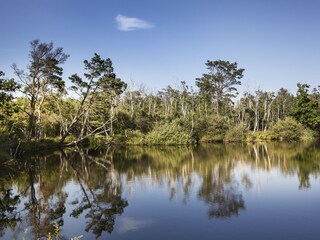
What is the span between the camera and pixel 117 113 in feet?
155

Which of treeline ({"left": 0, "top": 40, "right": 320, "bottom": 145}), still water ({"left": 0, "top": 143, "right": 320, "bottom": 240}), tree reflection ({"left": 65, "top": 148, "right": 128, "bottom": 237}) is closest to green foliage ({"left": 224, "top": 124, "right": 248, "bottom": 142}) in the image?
treeline ({"left": 0, "top": 40, "right": 320, "bottom": 145})

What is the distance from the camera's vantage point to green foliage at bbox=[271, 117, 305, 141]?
52.4 m

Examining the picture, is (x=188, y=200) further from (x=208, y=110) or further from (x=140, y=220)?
(x=208, y=110)

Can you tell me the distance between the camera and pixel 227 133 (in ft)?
162

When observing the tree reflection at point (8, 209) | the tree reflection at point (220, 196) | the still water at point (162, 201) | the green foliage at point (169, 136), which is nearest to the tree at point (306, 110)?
the green foliage at point (169, 136)

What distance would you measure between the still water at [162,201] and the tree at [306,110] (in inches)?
1398

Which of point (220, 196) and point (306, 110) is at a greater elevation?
point (306, 110)

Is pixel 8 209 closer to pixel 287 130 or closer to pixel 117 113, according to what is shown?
pixel 117 113

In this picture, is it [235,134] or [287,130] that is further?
[287,130]

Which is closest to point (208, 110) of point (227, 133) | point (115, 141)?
point (227, 133)

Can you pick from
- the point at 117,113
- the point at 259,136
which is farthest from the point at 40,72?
the point at 259,136

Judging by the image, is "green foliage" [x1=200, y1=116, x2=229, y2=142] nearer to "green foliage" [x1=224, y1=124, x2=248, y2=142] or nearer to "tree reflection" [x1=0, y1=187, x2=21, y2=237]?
"green foliage" [x1=224, y1=124, x2=248, y2=142]

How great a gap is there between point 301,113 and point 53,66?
4346 cm

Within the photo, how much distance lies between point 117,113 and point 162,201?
3406cm
